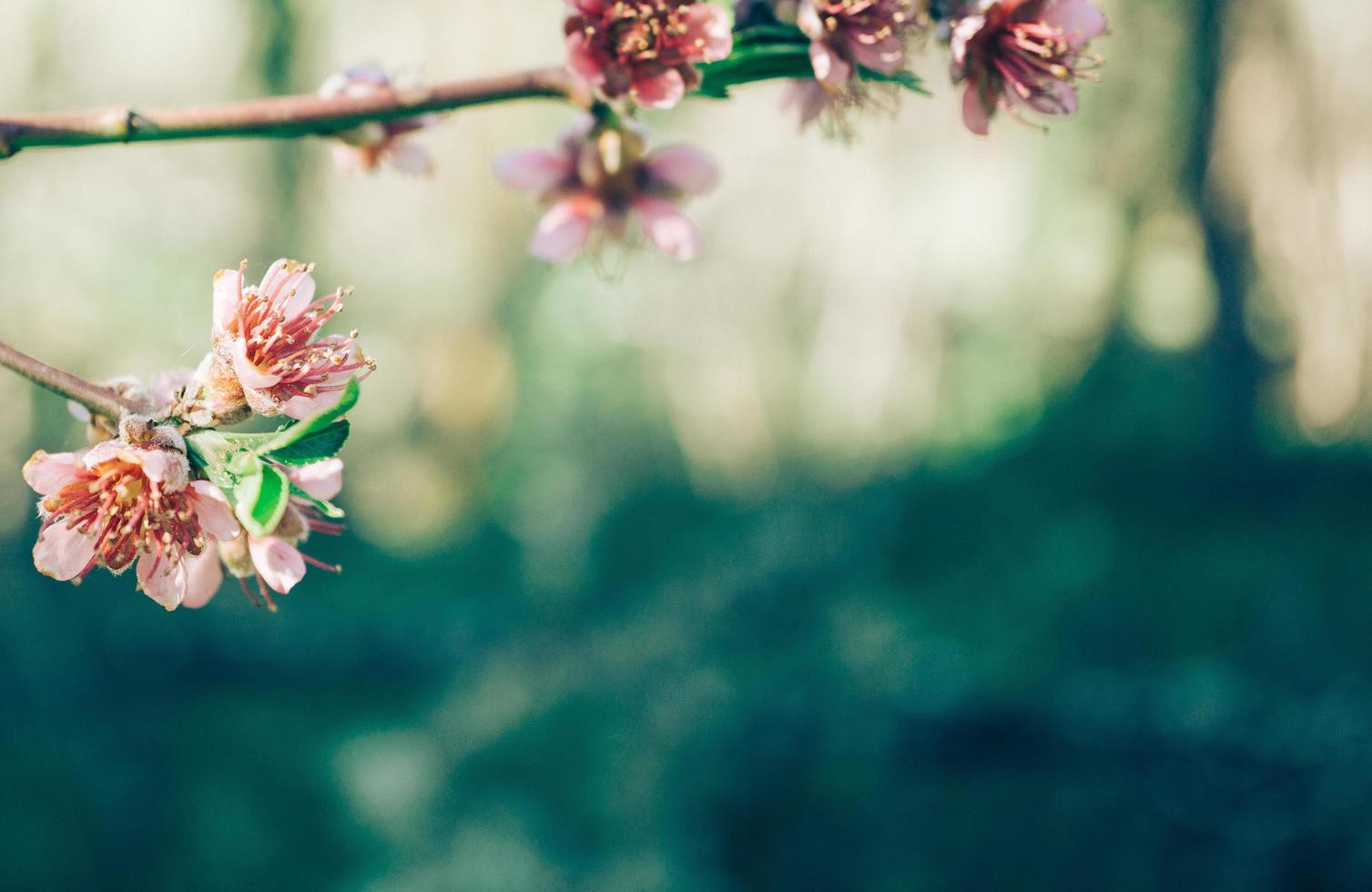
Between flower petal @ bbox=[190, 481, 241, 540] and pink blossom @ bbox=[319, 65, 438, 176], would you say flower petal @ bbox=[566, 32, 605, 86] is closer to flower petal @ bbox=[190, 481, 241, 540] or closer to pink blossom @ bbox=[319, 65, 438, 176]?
pink blossom @ bbox=[319, 65, 438, 176]

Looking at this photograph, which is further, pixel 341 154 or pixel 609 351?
pixel 609 351

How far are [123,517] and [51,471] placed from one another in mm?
33

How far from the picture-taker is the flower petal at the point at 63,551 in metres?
0.41

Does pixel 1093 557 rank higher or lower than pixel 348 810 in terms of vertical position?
higher

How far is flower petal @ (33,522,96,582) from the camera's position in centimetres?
41

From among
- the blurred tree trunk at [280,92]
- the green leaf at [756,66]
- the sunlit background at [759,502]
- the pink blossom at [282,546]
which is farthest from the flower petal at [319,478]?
the blurred tree trunk at [280,92]

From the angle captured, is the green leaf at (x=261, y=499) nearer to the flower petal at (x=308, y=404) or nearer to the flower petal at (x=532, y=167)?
the flower petal at (x=308, y=404)

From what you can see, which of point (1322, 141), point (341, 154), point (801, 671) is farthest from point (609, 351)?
point (341, 154)

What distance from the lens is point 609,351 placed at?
4078 mm

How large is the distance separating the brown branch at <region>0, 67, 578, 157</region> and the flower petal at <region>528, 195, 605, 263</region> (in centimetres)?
16

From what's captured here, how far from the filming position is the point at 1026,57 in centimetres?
51

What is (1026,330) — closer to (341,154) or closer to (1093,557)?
(1093,557)

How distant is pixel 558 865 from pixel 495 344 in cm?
203

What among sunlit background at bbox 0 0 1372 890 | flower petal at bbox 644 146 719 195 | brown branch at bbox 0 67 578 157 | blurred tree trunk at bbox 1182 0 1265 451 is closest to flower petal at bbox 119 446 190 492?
brown branch at bbox 0 67 578 157
